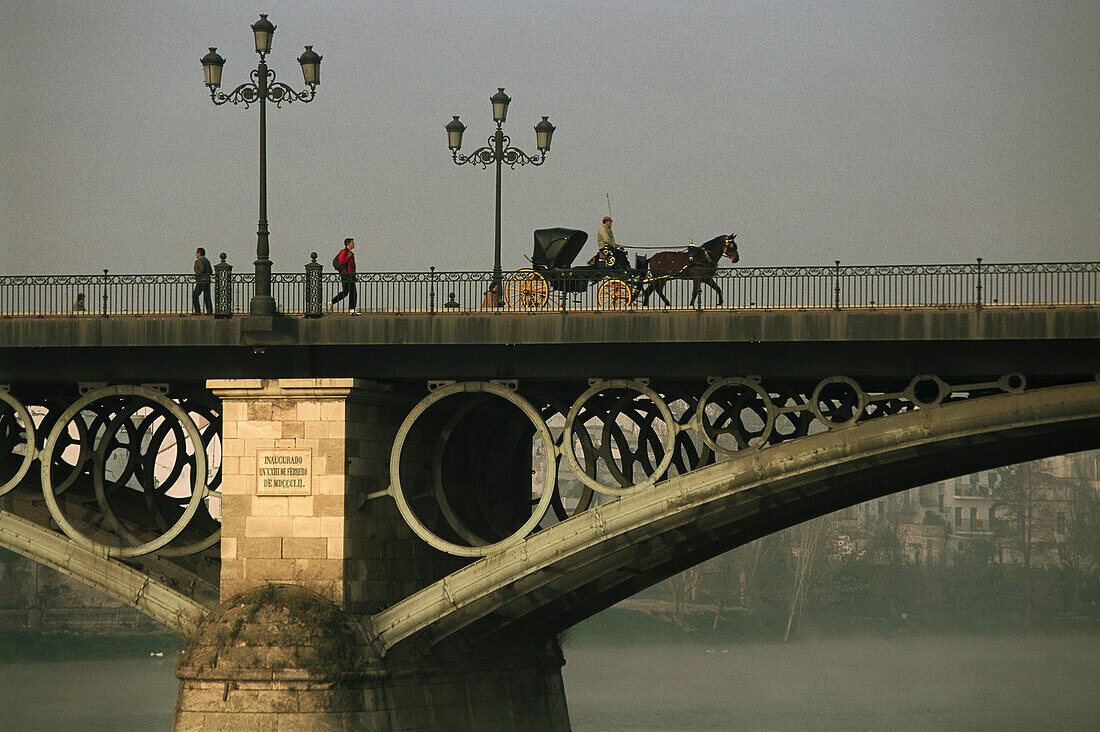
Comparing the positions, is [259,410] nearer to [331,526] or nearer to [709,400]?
[331,526]

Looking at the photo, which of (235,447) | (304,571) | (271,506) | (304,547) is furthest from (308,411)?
(304,571)

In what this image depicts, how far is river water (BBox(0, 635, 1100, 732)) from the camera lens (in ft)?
186

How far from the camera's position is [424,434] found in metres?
32.4

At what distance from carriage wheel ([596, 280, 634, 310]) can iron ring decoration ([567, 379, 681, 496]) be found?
54.4 inches

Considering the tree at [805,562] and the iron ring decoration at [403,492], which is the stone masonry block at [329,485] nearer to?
the iron ring decoration at [403,492]

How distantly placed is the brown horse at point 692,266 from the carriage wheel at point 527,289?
5.81 ft

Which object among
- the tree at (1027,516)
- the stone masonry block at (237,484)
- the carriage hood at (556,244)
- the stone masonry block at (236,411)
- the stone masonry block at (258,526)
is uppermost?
the carriage hood at (556,244)

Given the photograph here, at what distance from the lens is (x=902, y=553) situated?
12244cm

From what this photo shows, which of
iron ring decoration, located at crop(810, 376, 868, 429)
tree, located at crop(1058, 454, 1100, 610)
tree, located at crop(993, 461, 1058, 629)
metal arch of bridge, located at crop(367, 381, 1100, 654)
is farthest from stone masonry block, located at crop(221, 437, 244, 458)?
tree, located at crop(1058, 454, 1100, 610)

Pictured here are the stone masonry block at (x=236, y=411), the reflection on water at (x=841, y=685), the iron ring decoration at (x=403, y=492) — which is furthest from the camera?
the reflection on water at (x=841, y=685)

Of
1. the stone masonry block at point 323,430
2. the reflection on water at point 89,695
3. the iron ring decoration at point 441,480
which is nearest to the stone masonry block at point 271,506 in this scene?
the stone masonry block at point 323,430

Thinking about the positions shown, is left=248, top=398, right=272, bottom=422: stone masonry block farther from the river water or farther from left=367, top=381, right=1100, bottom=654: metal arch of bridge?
the river water

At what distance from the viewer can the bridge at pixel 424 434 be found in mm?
28375

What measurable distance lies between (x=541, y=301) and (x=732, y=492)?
487cm
